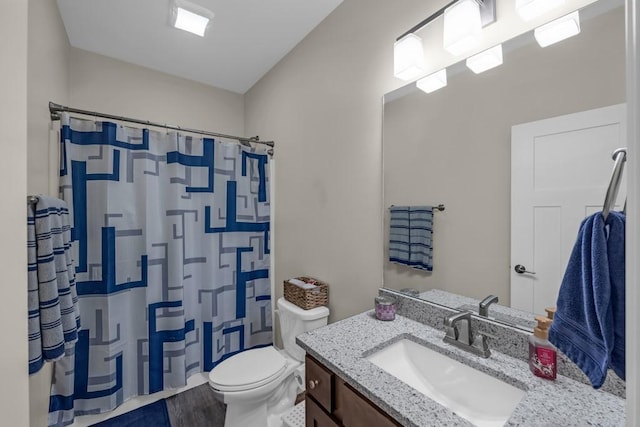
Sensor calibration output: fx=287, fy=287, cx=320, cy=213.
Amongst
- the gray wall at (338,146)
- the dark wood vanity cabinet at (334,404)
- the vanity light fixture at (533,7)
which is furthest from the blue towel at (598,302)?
the gray wall at (338,146)

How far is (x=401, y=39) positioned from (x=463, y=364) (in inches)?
53.3

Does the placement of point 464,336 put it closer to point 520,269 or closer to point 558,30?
point 520,269

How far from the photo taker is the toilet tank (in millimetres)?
1778

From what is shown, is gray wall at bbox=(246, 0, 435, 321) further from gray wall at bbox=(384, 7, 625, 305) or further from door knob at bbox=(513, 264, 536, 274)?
door knob at bbox=(513, 264, 536, 274)

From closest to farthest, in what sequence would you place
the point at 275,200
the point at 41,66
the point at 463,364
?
the point at 463,364, the point at 41,66, the point at 275,200

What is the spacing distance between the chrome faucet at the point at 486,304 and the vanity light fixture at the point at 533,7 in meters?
0.98

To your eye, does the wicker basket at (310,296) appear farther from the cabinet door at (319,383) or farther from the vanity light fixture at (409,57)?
the vanity light fixture at (409,57)

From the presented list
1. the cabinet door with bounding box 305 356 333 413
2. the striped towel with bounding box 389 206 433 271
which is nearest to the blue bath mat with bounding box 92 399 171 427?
the cabinet door with bounding box 305 356 333 413

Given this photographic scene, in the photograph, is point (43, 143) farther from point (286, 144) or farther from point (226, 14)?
point (286, 144)

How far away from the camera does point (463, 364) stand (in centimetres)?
98

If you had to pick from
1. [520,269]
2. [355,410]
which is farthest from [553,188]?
[355,410]

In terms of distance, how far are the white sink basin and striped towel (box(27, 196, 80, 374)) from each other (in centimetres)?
121

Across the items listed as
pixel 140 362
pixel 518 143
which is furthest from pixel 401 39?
pixel 140 362
